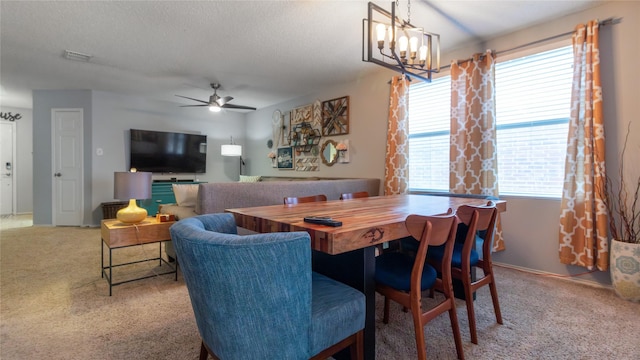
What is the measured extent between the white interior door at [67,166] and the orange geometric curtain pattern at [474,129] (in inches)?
246

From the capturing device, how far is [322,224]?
1217 mm

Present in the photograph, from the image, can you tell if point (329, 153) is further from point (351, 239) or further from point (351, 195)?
point (351, 239)

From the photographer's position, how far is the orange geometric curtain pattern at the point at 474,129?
10.2 feet

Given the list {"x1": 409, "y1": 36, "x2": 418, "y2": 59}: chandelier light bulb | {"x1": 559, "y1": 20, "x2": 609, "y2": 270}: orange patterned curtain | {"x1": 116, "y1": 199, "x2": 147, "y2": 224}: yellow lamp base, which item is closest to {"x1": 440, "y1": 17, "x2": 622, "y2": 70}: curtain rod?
{"x1": 559, "y1": 20, "x2": 609, "y2": 270}: orange patterned curtain

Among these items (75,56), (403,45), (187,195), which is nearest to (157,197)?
(75,56)

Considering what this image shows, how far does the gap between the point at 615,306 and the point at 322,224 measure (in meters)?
2.50

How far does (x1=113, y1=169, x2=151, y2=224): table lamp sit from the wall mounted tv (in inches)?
145

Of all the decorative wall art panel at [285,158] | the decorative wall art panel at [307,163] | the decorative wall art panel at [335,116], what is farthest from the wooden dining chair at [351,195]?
the decorative wall art panel at [285,158]

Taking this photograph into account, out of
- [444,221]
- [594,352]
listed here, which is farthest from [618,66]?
[444,221]

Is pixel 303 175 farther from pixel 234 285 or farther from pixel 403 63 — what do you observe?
pixel 234 285

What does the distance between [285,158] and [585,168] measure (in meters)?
4.64

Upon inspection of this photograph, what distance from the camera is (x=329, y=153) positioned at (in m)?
→ 5.07

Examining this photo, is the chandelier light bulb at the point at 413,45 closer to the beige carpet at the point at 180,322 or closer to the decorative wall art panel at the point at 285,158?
the beige carpet at the point at 180,322

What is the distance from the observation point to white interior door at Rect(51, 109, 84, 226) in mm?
5254
